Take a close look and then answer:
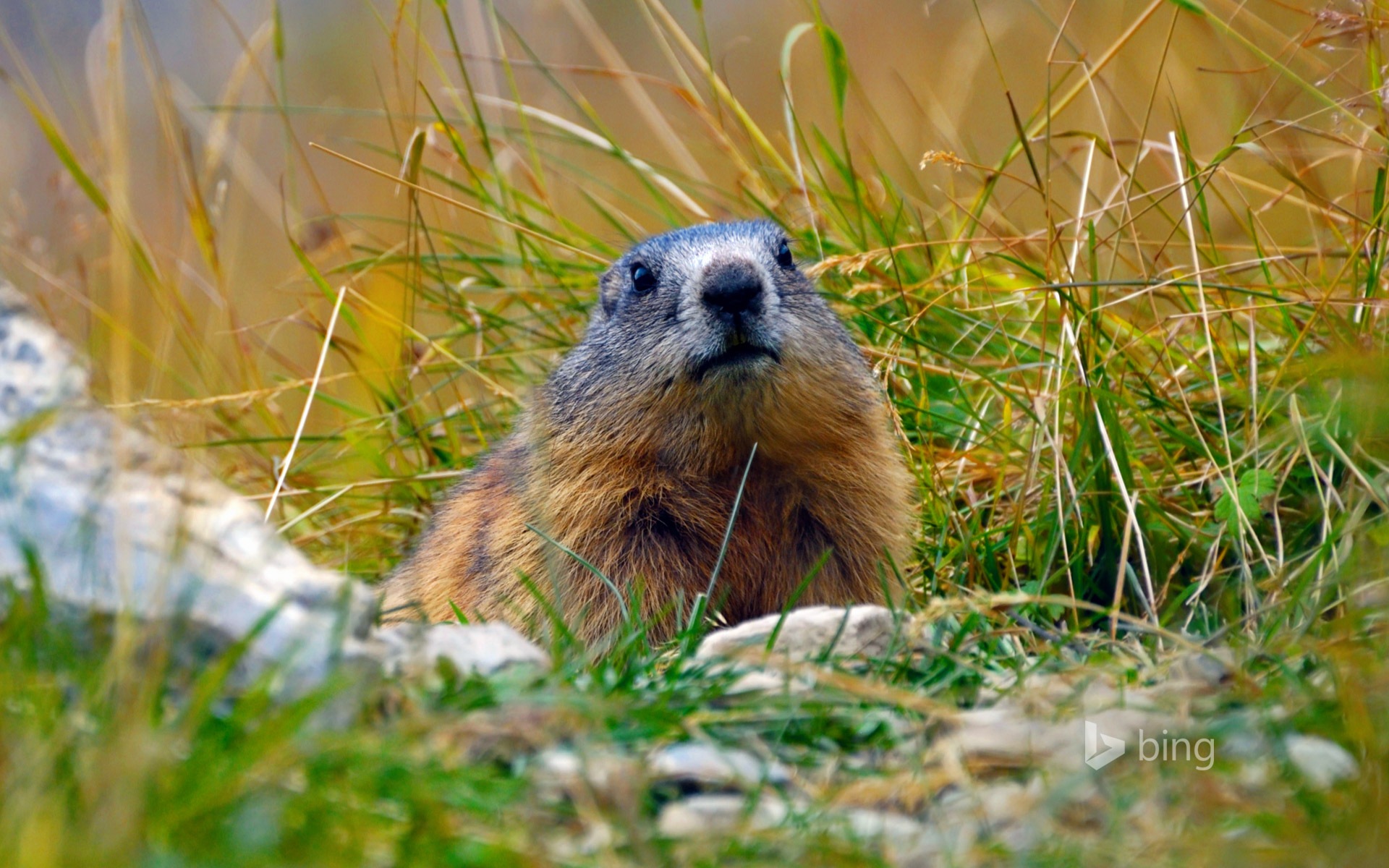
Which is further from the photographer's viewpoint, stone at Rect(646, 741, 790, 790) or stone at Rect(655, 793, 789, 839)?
stone at Rect(646, 741, 790, 790)

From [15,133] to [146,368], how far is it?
1730 millimetres

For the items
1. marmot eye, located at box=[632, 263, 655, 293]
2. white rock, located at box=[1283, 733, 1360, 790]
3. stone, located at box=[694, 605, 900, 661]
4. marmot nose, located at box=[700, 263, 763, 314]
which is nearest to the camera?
white rock, located at box=[1283, 733, 1360, 790]

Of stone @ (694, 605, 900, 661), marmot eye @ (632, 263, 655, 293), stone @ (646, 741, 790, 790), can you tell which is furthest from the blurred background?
stone @ (646, 741, 790, 790)

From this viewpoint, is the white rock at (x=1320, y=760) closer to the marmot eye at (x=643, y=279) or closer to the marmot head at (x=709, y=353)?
the marmot head at (x=709, y=353)

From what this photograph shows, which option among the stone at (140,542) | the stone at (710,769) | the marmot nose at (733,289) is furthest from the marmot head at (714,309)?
the stone at (710,769)

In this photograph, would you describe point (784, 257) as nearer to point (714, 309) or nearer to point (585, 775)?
point (714, 309)

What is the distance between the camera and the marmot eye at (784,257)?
4.47 metres

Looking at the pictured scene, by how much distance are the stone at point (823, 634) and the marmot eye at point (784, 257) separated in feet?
5.41

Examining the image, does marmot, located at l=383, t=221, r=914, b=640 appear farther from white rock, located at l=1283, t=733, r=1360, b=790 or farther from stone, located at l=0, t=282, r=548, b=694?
white rock, located at l=1283, t=733, r=1360, b=790

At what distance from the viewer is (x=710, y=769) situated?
2.34 meters

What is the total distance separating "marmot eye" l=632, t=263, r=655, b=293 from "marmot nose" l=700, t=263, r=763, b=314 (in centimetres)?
49

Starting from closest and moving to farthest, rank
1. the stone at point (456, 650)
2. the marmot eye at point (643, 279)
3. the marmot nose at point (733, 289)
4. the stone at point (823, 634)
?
the stone at point (456, 650), the stone at point (823, 634), the marmot nose at point (733, 289), the marmot eye at point (643, 279)

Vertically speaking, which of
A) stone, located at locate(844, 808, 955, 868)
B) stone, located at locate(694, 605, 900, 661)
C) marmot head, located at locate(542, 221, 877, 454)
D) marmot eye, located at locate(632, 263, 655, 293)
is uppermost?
marmot eye, located at locate(632, 263, 655, 293)

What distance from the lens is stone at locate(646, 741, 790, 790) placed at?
232 centimetres
